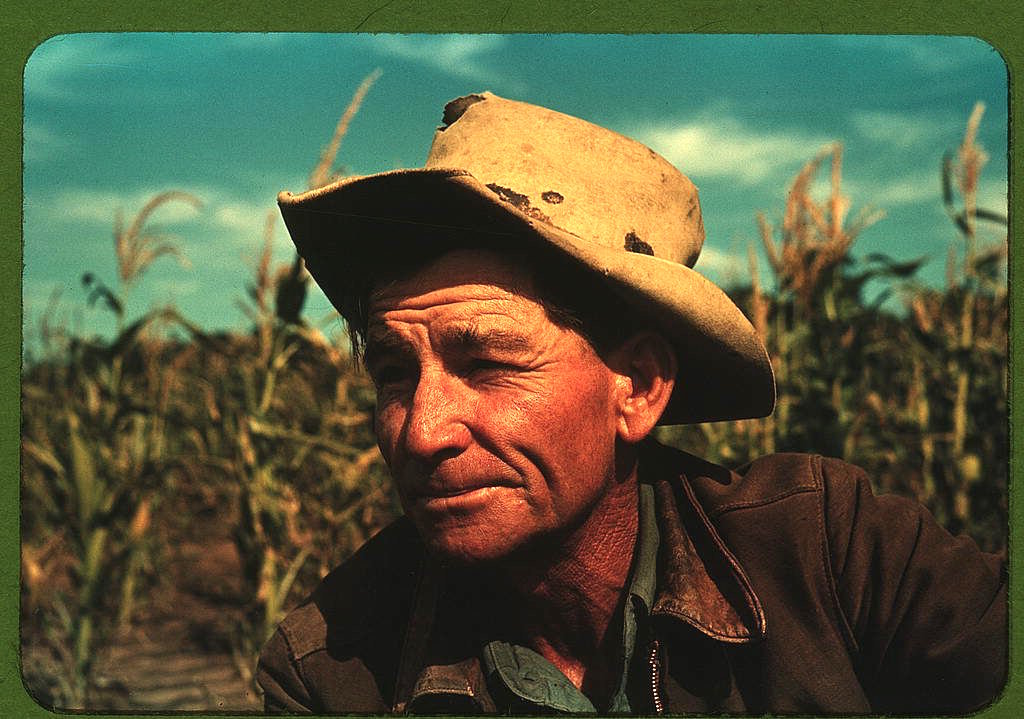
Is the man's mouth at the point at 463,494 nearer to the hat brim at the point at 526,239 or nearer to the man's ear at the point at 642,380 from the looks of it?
the man's ear at the point at 642,380

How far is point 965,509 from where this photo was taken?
13.0 feet

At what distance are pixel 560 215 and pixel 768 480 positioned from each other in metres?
0.68

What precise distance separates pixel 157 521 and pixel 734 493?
16.9 ft

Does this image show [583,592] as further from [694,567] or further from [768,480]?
[768,480]

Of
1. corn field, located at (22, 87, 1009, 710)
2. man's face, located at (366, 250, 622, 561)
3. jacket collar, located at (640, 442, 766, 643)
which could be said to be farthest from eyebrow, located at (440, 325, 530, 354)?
corn field, located at (22, 87, 1009, 710)

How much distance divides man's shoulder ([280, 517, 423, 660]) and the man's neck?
256 millimetres

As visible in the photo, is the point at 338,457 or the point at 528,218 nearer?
the point at 528,218

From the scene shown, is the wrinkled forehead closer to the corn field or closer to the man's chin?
the man's chin

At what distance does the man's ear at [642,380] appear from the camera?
1812 mm

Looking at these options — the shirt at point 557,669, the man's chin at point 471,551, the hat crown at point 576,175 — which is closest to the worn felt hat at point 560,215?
the hat crown at point 576,175

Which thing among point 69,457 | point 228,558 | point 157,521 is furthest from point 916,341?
point 228,558

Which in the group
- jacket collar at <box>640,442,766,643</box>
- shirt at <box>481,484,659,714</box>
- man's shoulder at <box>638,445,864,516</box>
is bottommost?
shirt at <box>481,484,659,714</box>

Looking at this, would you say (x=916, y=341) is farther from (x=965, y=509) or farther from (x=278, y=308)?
(x=278, y=308)

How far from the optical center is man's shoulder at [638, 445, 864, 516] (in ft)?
5.90
